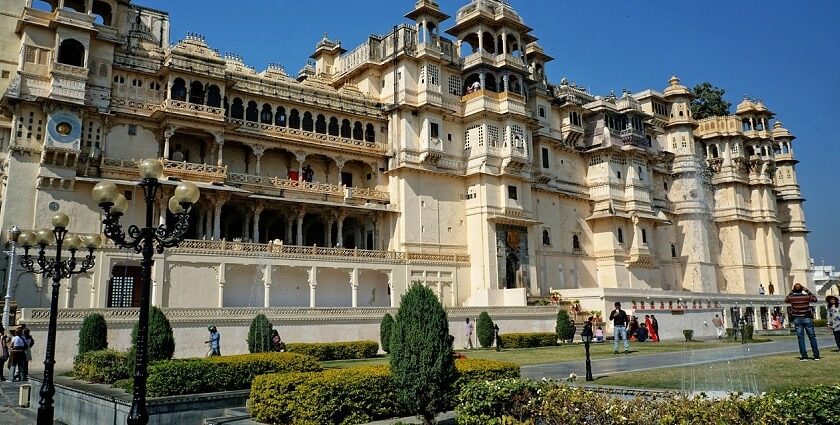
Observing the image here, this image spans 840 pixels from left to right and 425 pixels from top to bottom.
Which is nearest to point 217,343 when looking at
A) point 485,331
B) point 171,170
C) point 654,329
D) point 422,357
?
point 171,170

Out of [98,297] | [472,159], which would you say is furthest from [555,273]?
[98,297]

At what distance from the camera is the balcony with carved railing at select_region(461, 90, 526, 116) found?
1820 inches

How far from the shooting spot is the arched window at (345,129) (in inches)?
1732

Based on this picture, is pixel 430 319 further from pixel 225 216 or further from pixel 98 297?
pixel 225 216

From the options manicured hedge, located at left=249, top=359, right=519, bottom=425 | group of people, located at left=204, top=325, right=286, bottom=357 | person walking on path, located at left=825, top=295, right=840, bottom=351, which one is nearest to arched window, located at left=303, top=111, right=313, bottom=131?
group of people, located at left=204, top=325, right=286, bottom=357

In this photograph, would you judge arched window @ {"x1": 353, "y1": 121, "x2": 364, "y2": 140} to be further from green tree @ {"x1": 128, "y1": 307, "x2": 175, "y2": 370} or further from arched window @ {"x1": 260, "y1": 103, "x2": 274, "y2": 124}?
green tree @ {"x1": 128, "y1": 307, "x2": 175, "y2": 370}

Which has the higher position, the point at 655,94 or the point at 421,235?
the point at 655,94

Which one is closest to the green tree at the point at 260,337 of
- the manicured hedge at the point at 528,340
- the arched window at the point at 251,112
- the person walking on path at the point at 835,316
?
the manicured hedge at the point at 528,340

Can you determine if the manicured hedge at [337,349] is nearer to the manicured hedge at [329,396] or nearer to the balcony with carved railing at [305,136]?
the manicured hedge at [329,396]

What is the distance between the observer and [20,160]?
3161 cm

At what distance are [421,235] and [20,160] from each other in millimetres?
23467

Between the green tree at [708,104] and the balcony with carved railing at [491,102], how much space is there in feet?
135

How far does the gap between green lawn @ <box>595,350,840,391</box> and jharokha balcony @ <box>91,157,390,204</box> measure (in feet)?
86.1

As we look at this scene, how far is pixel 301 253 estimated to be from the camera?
36.8 m
